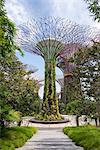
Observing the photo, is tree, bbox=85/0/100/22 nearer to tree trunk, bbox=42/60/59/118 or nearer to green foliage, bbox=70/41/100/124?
green foliage, bbox=70/41/100/124

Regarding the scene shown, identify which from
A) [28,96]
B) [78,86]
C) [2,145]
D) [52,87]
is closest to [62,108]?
[52,87]

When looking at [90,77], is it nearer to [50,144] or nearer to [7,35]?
[50,144]

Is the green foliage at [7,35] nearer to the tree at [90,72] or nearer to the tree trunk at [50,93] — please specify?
the tree at [90,72]

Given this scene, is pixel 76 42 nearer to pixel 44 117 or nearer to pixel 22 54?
pixel 44 117

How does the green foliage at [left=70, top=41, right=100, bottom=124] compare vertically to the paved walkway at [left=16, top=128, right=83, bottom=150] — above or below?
above

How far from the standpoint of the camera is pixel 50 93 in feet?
133

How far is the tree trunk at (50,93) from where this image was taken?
131ft

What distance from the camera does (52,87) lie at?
4059 cm

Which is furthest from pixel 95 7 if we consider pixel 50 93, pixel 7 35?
pixel 50 93

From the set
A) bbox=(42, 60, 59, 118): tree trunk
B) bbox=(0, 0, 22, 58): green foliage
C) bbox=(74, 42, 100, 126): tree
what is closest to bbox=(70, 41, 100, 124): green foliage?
bbox=(74, 42, 100, 126): tree

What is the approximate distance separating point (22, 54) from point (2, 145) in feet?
10.4

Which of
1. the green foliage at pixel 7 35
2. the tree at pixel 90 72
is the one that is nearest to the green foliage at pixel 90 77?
the tree at pixel 90 72

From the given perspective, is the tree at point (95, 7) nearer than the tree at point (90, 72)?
Yes

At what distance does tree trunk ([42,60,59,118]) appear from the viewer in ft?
131
